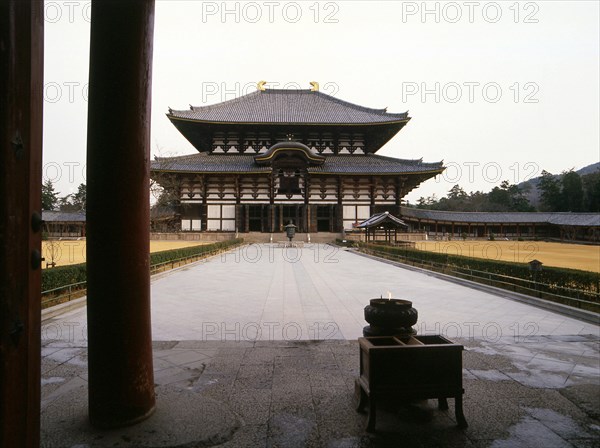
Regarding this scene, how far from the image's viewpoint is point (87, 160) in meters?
2.75

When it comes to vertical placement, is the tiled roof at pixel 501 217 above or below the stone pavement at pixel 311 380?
above

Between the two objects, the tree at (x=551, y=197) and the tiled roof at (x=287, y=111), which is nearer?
the tiled roof at (x=287, y=111)

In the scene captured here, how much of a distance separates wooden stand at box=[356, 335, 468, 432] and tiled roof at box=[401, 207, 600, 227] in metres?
36.6

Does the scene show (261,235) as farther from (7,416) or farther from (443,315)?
(7,416)

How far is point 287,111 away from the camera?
126 ft

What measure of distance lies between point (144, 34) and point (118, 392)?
9.10 feet

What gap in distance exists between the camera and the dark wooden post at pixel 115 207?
2.70 m

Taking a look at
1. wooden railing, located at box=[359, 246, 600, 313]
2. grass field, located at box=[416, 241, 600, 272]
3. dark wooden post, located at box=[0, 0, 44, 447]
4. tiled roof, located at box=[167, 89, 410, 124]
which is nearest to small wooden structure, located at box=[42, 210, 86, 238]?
tiled roof, located at box=[167, 89, 410, 124]

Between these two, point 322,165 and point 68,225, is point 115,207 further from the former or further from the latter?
point 68,225

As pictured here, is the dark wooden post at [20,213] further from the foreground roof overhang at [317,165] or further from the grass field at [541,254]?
the foreground roof overhang at [317,165]

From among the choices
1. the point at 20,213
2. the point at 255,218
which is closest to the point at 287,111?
the point at 255,218

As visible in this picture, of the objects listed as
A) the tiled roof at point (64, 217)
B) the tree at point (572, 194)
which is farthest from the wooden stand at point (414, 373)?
the tree at point (572, 194)

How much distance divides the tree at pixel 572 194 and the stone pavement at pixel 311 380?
63610mm

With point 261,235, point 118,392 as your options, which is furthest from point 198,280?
point 261,235
